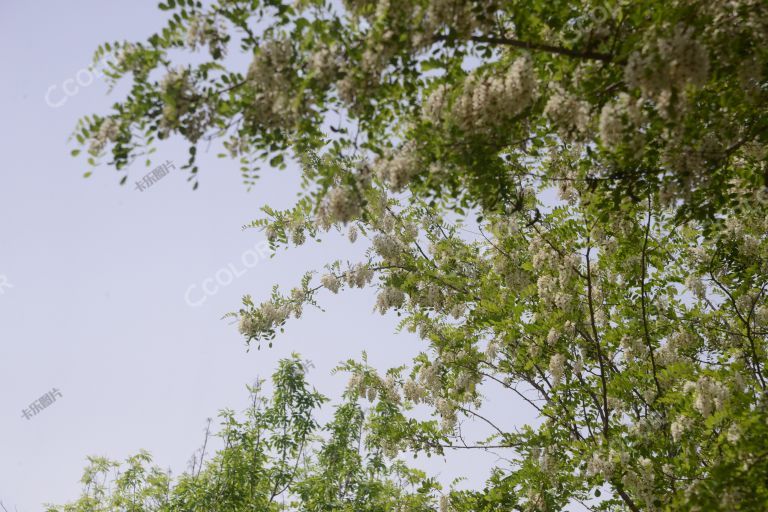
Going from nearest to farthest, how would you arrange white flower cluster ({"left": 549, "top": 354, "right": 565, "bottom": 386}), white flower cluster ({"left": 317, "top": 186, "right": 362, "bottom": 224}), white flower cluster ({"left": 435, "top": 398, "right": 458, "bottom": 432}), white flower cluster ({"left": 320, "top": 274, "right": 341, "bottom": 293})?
white flower cluster ({"left": 317, "top": 186, "right": 362, "bottom": 224}) → white flower cluster ({"left": 549, "top": 354, "right": 565, "bottom": 386}) → white flower cluster ({"left": 435, "top": 398, "right": 458, "bottom": 432}) → white flower cluster ({"left": 320, "top": 274, "right": 341, "bottom": 293})

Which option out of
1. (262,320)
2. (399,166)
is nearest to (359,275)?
(262,320)

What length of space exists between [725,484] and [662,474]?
8.26ft

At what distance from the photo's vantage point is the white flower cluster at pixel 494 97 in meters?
3.19

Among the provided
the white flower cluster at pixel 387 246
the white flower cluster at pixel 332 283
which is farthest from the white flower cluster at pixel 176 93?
the white flower cluster at pixel 332 283

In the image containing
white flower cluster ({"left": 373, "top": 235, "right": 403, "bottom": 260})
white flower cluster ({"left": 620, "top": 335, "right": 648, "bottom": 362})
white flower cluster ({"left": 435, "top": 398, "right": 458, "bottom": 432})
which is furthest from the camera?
white flower cluster ({"left": 373, "top": 235, "right": 403, "bottom": 260})

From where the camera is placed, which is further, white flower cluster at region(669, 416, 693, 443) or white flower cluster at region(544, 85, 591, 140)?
white flower cluster at region(669, 416, 693, 443)

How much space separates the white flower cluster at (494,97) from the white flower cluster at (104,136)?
201 cm

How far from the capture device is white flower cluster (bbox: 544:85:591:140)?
10.8ft

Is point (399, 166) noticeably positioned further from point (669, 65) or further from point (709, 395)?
point (709, 395)

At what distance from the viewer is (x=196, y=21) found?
3.23 metres

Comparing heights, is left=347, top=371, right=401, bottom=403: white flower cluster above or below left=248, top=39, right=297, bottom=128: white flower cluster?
above

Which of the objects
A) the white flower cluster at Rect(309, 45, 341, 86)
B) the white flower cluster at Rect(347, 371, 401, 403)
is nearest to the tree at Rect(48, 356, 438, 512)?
the white flower cluster at Rect(347, 371, 401, 403)

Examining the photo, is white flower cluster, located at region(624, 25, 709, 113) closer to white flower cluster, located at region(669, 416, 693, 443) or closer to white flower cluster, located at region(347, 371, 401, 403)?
white flower cluster, located at region(669, 416, 693, 443)

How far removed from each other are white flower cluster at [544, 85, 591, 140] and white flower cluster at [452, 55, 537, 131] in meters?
0.15
